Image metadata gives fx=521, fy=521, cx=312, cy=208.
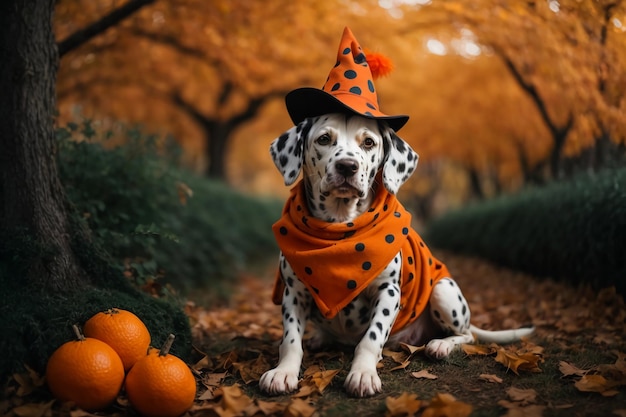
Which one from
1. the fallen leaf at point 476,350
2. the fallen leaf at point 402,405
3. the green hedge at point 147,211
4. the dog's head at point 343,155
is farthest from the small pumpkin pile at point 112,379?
the fallen leaf at point 476,350

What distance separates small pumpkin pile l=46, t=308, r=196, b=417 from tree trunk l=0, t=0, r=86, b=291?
0.75 meters

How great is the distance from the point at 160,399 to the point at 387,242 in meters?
1.53

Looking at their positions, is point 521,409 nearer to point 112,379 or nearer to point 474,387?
point 474,387

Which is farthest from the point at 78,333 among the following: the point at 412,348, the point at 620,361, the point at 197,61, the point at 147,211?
the point at 197,61

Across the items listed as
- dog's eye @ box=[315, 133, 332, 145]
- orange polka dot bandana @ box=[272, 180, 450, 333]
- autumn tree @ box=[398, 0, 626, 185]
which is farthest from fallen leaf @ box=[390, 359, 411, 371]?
autumn tree @ box=[398, 0, 626, 185]

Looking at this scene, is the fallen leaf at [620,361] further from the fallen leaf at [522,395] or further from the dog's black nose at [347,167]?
the dog's black nose at [347,167]

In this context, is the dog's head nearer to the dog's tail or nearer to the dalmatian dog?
the dalmatian dog

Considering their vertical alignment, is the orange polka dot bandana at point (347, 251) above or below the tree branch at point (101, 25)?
below

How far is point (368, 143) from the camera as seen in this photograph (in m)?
3.16

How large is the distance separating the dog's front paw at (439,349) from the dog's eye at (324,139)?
144 centimetres

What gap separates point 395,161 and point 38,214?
230 cm

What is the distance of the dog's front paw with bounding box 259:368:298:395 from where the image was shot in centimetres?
277

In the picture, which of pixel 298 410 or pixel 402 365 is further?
pixel 402 365

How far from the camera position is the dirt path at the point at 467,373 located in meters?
2.56
